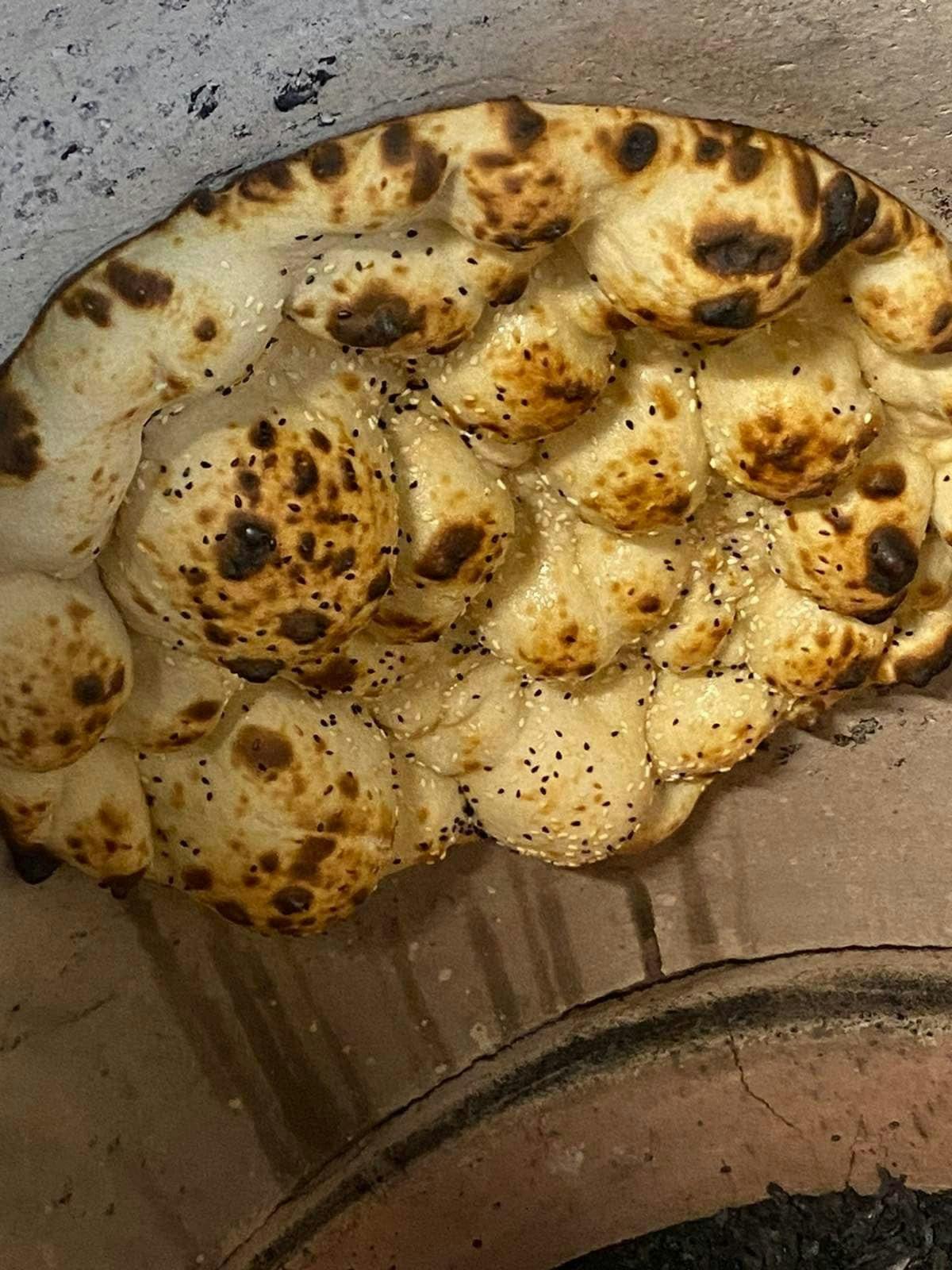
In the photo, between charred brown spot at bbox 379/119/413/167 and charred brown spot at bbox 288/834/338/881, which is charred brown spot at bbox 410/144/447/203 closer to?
charred brown spot at bbox 379/119/413/167

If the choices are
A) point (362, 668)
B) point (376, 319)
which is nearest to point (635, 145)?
point (376, 319)

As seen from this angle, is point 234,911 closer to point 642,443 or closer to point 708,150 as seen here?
point 642,443

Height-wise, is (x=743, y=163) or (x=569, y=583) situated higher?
(x=743, y=163)

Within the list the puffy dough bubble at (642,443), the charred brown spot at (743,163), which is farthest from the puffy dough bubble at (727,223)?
the puffy dough bubble at (642,443)

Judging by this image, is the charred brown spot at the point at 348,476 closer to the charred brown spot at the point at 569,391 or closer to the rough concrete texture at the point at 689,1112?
the charred brown spot at the point at 569,391

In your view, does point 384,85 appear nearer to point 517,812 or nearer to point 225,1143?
point 517,812

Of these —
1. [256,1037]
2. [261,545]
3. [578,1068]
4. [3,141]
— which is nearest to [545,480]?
[261,545]

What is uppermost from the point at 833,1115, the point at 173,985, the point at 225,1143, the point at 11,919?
the point at 11,919
